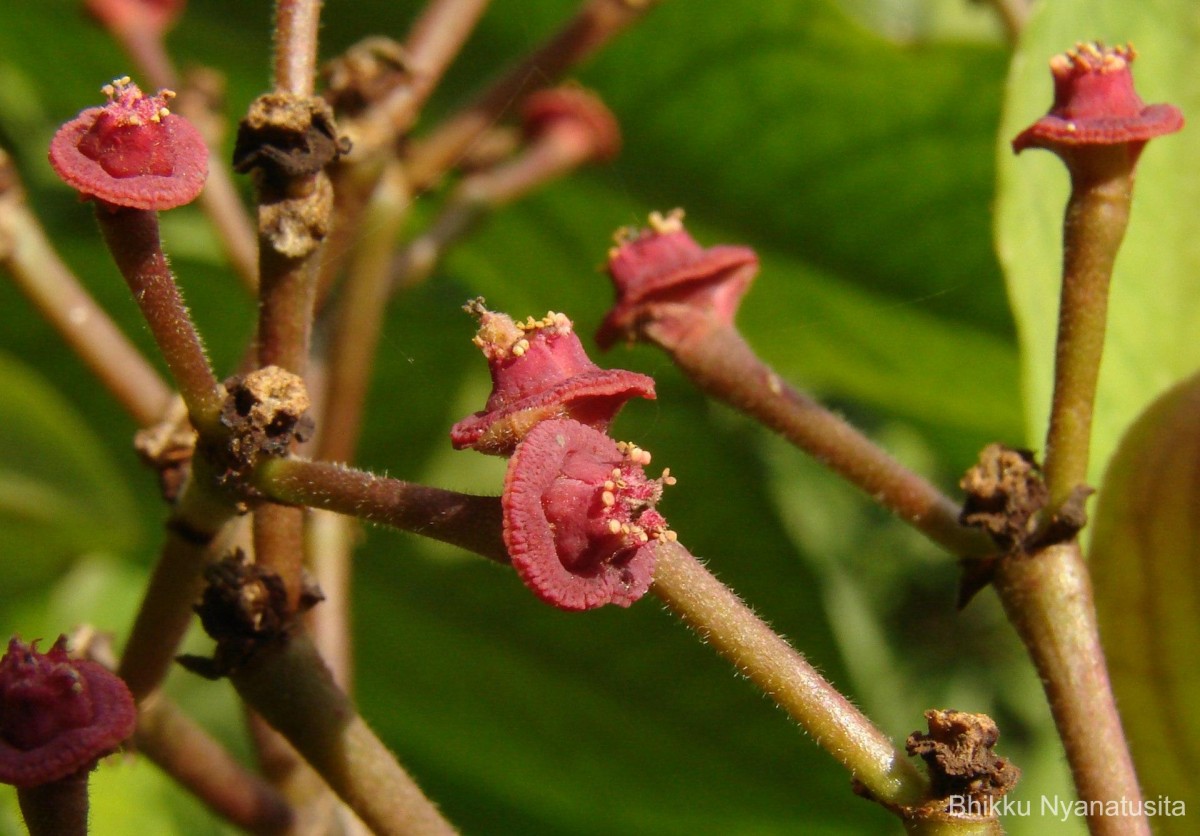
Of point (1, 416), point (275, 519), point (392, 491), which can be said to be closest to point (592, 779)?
point (1, 416)

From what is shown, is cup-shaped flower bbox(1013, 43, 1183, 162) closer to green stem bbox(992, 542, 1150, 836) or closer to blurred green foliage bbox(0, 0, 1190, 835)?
green stem bbox(992, 542, 1150, 836)

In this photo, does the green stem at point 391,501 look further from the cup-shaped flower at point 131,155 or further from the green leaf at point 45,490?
the green leaf at point 45,490

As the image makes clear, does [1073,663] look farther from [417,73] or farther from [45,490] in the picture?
[45,490]

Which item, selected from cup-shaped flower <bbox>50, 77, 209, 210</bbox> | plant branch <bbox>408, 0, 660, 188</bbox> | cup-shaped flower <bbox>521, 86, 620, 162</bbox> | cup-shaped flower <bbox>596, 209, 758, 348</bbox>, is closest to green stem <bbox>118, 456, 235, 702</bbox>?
cup-shaped flower <bbox>50, 77, 209, 210</bbox>

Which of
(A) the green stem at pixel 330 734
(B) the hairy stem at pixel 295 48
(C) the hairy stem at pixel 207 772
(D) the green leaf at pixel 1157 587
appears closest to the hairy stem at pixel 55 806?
(A) the green stem at pixel 330 734

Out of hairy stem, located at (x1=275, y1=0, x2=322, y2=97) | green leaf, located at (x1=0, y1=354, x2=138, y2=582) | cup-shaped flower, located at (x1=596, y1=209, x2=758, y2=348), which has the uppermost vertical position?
hairy stem, located at (x1=275, y1=0, x2=322, y2=97)

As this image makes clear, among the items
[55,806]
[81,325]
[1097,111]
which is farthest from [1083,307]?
[81,325]

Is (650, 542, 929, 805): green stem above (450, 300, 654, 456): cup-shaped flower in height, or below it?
below

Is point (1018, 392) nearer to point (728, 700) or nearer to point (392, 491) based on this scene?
point (728, 700)
